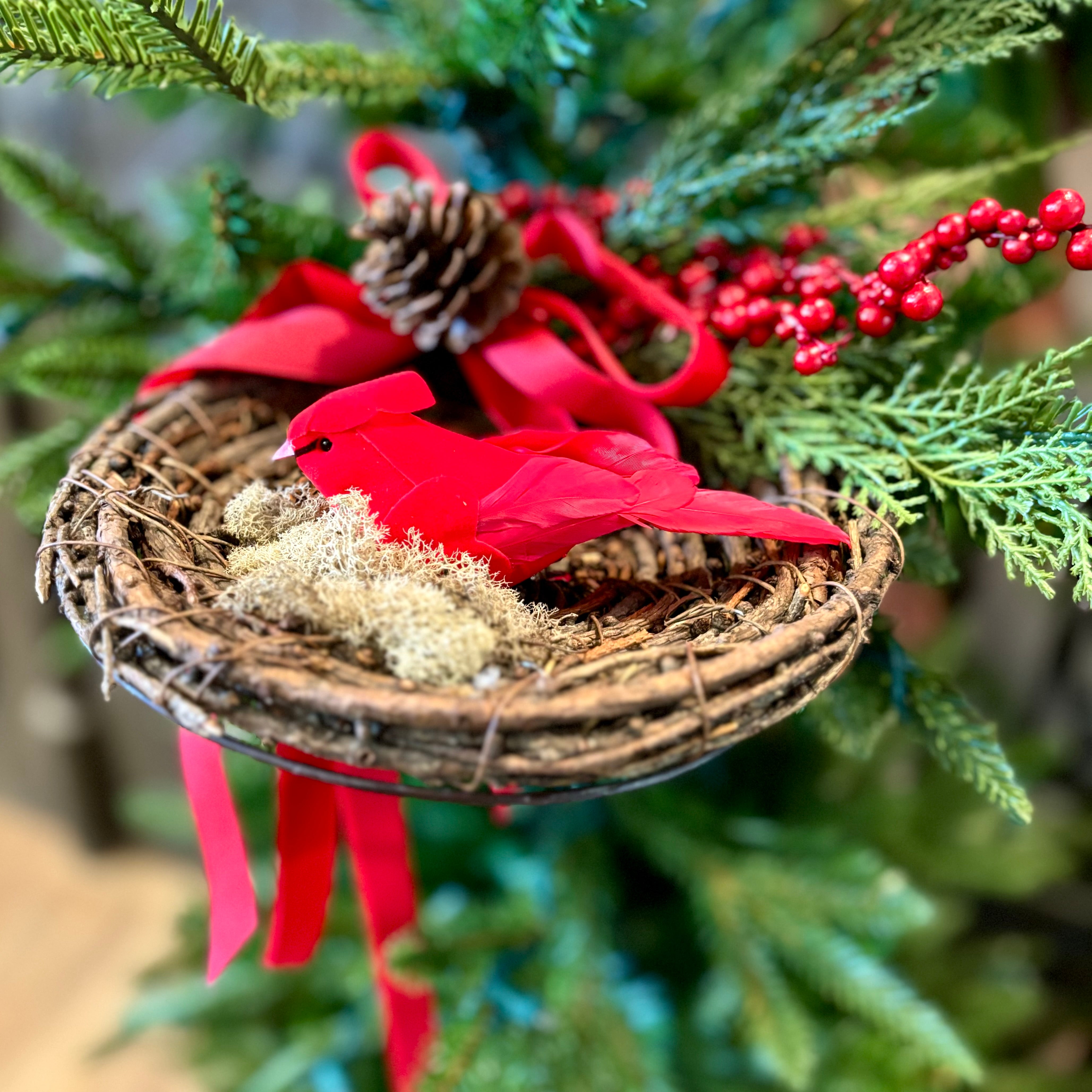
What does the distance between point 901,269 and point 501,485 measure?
20cm

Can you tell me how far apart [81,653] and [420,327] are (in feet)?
2.45

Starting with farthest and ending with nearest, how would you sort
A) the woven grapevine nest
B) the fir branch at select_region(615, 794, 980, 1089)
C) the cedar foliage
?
the fir branch at select_region(615, 794, 980, 1089) → the cedar foliage → the woven grapevine nest

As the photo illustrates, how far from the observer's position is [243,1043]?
872 mm

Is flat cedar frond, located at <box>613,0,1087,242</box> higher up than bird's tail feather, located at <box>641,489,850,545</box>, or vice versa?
flat cedar frond, located at <box>613,0,1087,242</box>

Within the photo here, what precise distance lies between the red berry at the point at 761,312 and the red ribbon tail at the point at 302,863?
12.3 inches

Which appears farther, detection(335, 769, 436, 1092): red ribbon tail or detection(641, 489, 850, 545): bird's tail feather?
detection(335, 769, 436, 1092): red ribbon tail

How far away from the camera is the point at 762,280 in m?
0.45

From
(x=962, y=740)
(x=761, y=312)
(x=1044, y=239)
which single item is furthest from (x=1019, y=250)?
(x=962, y=740)

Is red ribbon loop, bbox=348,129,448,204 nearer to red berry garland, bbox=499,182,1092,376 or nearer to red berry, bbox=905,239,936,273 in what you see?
red berry garland, bbox=499,182,1092,376

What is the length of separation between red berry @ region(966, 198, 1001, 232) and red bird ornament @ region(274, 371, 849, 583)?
0.14 meters

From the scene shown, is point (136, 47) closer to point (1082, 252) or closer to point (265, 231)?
point (265, 231)

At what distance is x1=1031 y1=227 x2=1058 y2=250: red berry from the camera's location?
357mm

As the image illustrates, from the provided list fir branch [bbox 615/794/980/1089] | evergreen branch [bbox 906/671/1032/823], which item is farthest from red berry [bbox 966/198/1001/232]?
fir branch [bbox 615/794/980/1089]

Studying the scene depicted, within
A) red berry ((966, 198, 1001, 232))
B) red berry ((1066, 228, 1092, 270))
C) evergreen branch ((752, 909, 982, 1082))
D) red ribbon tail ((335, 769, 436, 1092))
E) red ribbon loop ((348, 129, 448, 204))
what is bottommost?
evergreen branch ((752, 909, 982, 1082))
